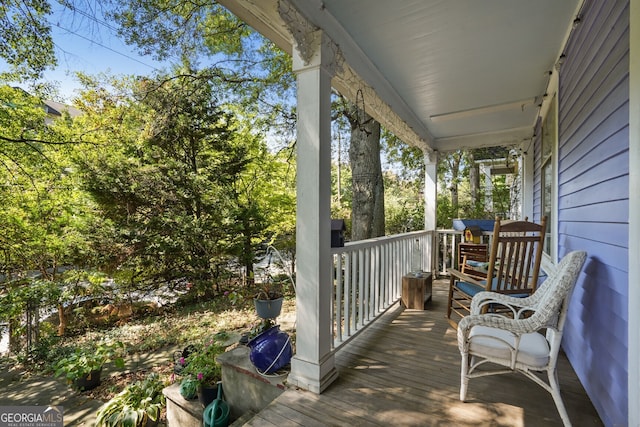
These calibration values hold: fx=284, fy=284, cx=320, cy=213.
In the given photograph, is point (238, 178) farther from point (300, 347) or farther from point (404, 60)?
point (300, 347)

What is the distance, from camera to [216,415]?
6.68 ft

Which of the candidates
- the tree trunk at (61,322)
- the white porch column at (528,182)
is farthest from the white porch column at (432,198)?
the tree trunk at (61,322)

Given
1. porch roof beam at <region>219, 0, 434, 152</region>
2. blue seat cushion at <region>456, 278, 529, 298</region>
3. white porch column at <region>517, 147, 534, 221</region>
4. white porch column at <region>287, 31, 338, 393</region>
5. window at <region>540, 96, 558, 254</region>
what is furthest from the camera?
white porch column at <region>517, 147, 534, 221</region>

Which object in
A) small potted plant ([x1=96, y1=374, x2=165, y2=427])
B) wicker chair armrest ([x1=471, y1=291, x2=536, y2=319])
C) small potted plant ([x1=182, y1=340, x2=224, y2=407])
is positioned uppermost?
wicker chair armrest ([x1=471, y1=291, x2=536, y2=319])

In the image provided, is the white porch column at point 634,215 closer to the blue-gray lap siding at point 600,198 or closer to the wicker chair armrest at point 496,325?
the blue-gray lap siding at point 600,198

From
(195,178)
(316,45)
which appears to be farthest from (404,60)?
(195,178)

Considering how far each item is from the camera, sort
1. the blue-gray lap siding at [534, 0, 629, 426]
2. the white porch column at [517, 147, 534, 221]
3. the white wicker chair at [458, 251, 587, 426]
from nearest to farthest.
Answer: the blue-gray lap siding at [534, 0, 629, 426] < the white wicker chair at [458, 251, 587, 426] < the white porch column at [517, 147, 534, 221]

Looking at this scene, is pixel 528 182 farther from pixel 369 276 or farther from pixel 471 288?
pixel 369 276

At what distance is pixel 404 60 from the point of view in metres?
2.66

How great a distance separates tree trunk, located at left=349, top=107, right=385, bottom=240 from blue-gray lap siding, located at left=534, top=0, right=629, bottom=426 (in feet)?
10.6

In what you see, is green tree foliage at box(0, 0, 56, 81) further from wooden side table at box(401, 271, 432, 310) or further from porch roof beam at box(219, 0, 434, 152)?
wooden side table at box(401, 271, 432, 310)

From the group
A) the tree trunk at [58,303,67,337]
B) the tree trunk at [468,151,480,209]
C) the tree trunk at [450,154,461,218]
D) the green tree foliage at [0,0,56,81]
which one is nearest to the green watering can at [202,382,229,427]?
the green tree foliage at [0,0,56,81]

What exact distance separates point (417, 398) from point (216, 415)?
4.63ft

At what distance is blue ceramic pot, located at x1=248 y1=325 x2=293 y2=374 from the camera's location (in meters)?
2.04
